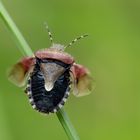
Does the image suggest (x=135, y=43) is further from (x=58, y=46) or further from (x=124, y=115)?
(x=58, y=46)

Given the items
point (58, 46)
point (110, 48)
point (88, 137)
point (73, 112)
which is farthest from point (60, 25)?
point (58, 46)

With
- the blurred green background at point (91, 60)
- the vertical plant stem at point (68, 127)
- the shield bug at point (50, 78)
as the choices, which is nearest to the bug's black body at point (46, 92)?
the shield bug at point (50, 78)

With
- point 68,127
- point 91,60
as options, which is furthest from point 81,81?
point 91,60

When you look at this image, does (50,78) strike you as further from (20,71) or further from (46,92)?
(20,71)

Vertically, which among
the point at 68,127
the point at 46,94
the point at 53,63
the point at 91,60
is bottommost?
the point at 68,127

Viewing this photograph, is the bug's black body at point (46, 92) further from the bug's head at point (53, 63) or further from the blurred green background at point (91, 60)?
the blurred green background at point (91, 60)
